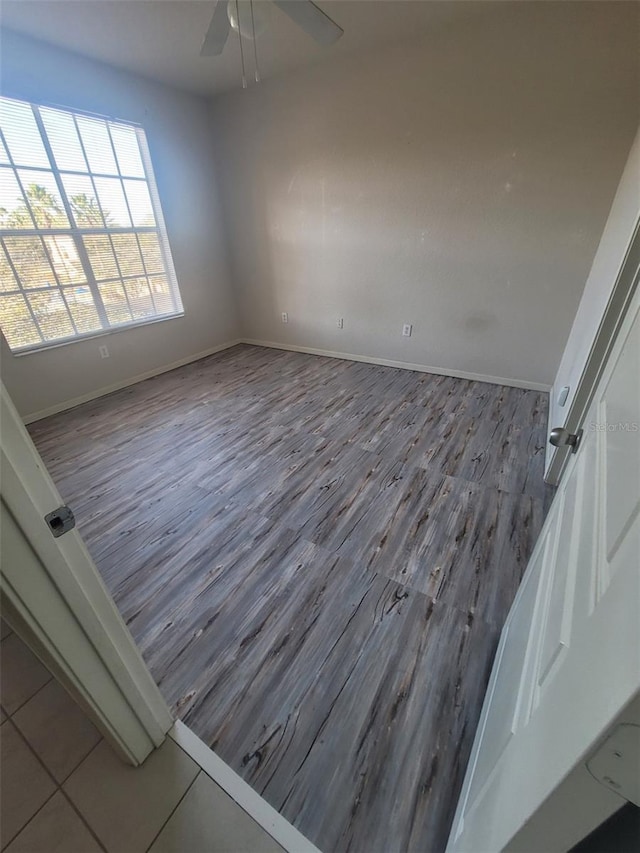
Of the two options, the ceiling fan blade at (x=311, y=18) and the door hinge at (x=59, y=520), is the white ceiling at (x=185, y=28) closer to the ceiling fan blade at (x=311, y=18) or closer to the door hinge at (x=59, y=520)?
the ceiling fan blade at (x=311, y=18)

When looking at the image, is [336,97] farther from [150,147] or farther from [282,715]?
[282,715]

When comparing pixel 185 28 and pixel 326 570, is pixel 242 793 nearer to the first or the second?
pixel 326 570

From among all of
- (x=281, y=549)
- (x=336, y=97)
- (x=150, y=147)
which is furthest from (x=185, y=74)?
(x=281, y=549)

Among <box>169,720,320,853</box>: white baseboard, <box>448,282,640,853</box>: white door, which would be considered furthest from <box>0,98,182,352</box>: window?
<box>448,282,640,853</box>: white door

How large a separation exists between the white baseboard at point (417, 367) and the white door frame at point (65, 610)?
10.9 feet

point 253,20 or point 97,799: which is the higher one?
point 253,20

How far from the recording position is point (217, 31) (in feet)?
5.84

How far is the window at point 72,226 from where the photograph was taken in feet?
8.25

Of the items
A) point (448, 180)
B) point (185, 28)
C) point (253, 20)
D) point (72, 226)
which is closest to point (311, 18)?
point (253, 20)

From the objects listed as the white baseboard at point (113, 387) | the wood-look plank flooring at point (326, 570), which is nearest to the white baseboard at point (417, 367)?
the wood-look plank flooring at point (326, 570)

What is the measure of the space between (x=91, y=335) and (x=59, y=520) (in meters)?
3.14

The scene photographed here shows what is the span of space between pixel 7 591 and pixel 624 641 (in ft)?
2.92

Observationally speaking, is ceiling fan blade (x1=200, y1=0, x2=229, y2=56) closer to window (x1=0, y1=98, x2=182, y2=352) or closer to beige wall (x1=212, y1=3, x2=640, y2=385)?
beige wall (x1=212, y1=3, x2=640, y2=385)

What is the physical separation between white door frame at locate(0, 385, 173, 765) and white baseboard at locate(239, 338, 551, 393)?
10.9ft
